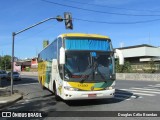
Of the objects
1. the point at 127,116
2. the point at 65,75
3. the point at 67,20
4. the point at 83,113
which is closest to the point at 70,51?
the point at 65,75

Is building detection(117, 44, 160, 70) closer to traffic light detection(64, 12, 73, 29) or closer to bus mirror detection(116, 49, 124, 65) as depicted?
traffic light detection(64, 12, 73, 29)

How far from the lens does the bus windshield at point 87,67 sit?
13617mm

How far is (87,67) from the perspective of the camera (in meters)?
13.8

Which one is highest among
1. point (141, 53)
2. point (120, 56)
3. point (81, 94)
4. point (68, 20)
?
point (68, 20)

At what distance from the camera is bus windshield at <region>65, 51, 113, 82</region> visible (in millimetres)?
13617

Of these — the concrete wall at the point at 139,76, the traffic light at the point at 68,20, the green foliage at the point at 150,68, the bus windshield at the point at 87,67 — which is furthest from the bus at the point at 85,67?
the green foliage at the point at 150,68

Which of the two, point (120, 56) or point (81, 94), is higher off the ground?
point (120, 56)

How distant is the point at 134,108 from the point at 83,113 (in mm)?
2117

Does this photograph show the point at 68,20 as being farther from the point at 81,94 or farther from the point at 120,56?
the point at 81,94

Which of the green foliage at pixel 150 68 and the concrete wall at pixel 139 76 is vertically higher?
the green foliage at pixel 150 68

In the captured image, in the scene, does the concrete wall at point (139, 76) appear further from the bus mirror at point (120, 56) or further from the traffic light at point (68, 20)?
the bus mirror at point (120, 56)

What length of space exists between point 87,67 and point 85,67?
3.5 inches

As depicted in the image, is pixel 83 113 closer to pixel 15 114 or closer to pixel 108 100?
pixel 15 114

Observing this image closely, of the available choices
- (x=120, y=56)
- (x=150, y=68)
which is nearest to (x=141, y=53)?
(x=150, y=68)
